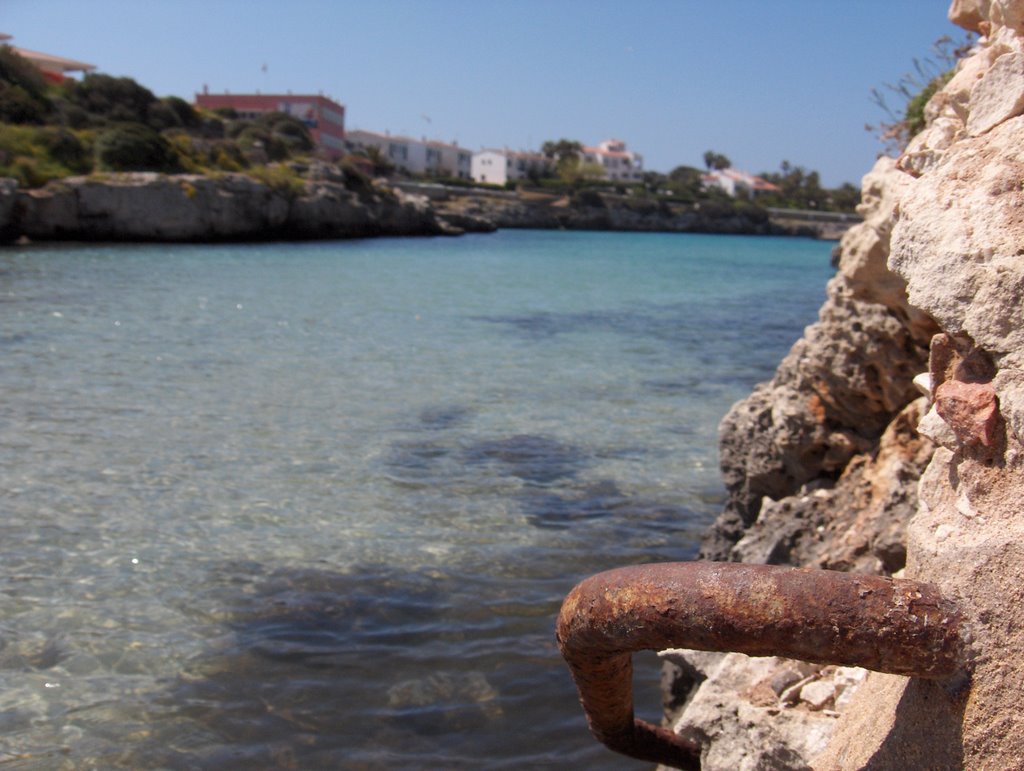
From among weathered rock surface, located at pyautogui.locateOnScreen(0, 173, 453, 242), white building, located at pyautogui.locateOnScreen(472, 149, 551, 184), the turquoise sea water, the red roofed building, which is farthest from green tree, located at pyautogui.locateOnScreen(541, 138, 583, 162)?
the turquoise sea water

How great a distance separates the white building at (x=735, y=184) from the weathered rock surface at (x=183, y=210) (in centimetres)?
10303

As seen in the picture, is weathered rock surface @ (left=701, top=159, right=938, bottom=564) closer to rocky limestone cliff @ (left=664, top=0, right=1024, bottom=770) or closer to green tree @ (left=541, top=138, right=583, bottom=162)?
Result: rocky limestone cliff @ (left=664, top=0, right=1024, bottom=770)

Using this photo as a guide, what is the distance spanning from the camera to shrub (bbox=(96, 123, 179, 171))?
1825 inches

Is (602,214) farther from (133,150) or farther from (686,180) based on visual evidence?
(133,150)

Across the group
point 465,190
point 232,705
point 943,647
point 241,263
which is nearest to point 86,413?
point 232,705

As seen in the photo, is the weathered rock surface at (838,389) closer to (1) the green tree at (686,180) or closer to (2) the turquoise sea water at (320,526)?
(2) the turquoise sea water at (320,526)

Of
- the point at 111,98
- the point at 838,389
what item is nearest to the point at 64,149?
the point at 111,98

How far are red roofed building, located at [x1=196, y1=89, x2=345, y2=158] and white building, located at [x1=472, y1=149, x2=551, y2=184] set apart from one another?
3328 centimetres

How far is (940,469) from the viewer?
233cm

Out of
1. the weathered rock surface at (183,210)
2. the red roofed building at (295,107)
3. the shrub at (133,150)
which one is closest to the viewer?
the weathered rock surface at (183,210)

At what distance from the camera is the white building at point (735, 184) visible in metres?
151

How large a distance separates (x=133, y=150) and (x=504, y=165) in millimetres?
92531

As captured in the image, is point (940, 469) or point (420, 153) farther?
point (420, 153)

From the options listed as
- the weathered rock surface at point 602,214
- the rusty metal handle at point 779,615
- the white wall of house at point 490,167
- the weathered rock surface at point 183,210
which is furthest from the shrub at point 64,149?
the white wall of house at point 490,167
